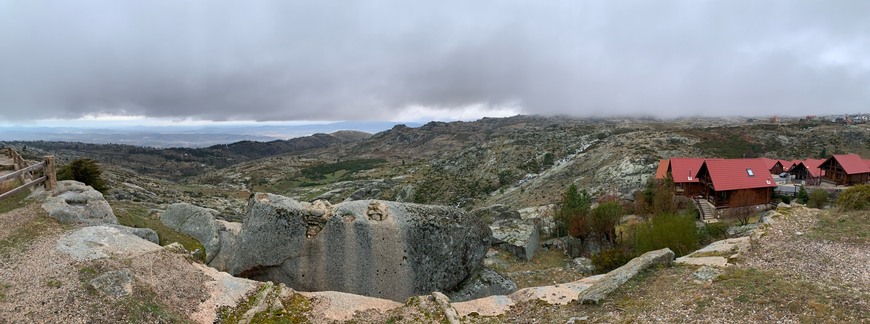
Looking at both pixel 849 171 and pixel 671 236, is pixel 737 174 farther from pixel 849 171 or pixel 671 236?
pixel 671 236

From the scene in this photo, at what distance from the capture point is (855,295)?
43.4 feet

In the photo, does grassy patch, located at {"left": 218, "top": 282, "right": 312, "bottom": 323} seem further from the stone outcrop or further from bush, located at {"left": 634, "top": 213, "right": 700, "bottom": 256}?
bush, located at {"left": 634, "top": 213, "right": 700, "bottom": 256}

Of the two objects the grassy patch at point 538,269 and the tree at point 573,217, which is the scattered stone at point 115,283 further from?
the tree at point 573,217

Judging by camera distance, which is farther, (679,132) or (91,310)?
(679,132)

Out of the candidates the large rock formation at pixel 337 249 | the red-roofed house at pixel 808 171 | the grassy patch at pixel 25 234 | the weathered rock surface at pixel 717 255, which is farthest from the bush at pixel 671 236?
the red-roofed house at pixel 808 171

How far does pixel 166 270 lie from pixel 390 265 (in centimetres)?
904

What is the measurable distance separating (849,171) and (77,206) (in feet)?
285

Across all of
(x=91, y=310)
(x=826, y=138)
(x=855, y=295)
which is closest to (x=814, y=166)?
(x=826, y=138)

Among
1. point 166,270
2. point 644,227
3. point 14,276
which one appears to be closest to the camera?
point 14,276

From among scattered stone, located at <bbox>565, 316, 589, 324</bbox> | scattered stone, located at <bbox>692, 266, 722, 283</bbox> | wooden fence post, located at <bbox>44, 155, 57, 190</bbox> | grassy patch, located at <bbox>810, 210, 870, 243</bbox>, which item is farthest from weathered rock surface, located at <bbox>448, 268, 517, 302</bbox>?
wooden fence post, located at <bbox>44, 155, 57, 190</bbox>

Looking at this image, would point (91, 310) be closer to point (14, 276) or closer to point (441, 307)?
point (14, 276)

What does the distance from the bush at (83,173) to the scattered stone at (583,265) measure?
38.4m

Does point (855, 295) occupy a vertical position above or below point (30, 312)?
below

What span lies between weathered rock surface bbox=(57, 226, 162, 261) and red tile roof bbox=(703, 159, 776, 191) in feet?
187
